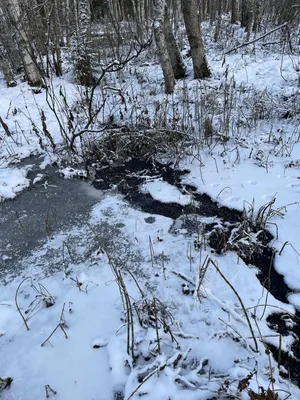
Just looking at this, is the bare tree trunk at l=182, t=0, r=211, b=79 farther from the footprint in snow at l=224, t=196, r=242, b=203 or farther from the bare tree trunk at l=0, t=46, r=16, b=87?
the bare tree trunk at l=0, t=46, r=16, b=87

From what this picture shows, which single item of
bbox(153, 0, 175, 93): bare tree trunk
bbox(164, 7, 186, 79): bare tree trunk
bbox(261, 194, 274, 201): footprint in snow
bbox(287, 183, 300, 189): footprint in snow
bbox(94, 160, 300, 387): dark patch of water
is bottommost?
bbox(94, 160, 300, 387): dark patch of water

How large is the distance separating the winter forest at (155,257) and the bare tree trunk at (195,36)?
0.94m

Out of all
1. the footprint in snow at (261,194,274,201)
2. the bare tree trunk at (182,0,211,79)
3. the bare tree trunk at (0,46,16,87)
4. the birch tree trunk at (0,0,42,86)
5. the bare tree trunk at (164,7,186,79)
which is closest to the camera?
the footprint in snow at (261,194,274,201)

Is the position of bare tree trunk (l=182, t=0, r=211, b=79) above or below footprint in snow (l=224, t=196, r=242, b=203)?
above

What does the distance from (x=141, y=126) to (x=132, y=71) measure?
15.0 ft

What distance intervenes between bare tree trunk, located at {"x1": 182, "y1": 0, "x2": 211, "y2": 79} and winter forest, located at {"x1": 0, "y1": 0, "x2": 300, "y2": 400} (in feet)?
3.08

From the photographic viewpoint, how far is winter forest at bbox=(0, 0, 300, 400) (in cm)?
175

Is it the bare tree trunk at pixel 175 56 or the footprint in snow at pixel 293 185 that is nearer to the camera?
the footprint in snow at pixel 293 185

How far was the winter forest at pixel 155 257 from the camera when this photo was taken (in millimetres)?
1748

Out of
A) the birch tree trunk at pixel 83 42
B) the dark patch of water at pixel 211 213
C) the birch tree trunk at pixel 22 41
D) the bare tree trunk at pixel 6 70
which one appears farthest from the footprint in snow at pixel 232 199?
the bare tree trunk at pixel 6 70

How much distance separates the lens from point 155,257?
2.58 meters

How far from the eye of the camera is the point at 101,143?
4.28 meters

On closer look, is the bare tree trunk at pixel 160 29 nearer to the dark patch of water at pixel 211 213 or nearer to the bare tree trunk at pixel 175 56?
the bare tree trunk at pixel 175 56

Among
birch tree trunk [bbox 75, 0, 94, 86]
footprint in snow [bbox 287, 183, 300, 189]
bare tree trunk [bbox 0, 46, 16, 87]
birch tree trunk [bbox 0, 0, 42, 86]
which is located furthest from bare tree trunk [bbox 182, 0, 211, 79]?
bare tree trunk [bbox 0, 46, 16, 87]
